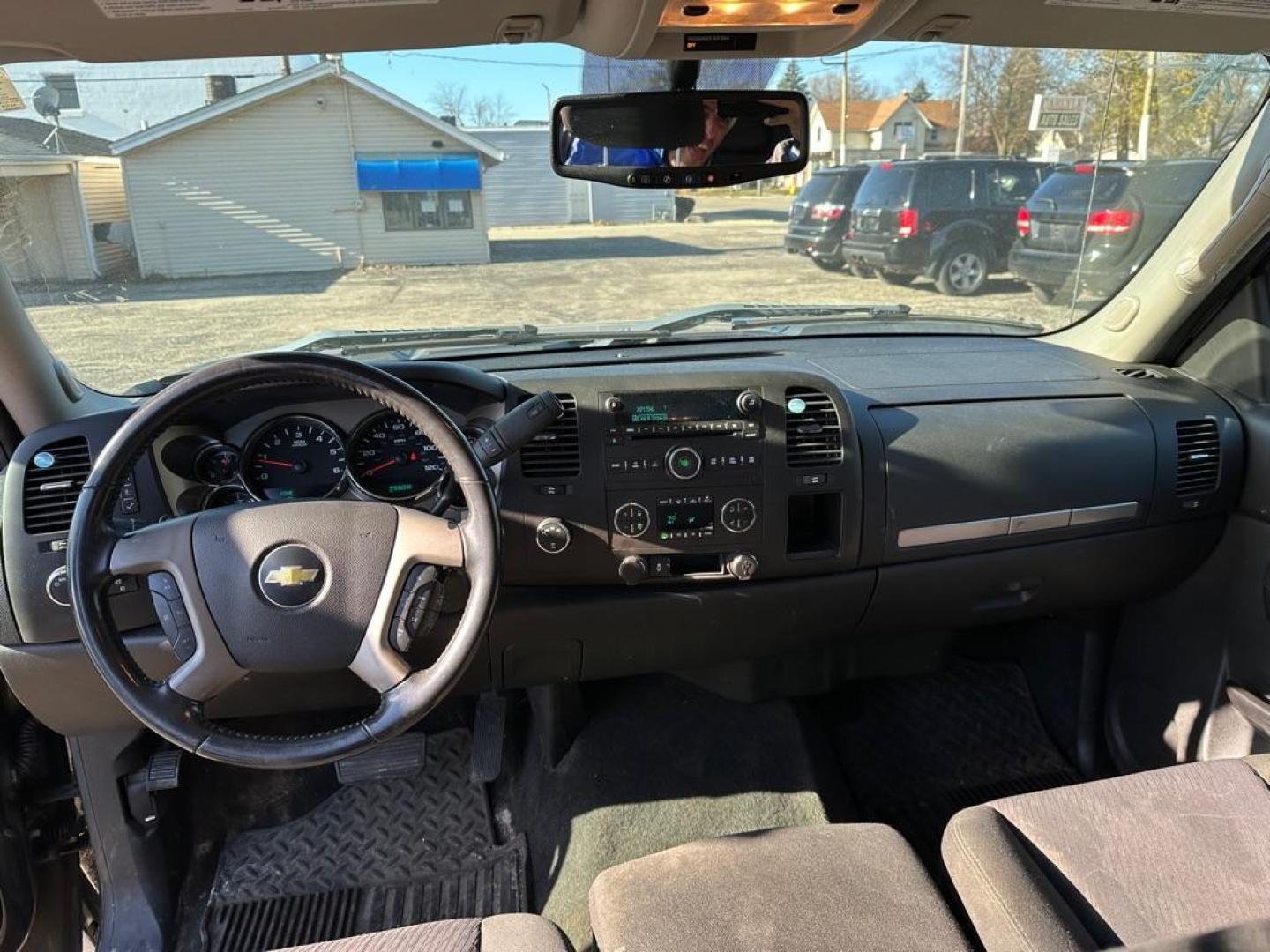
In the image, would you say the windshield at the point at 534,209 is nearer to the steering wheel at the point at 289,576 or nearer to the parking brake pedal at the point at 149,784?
the steering wheel at the point at 289,576

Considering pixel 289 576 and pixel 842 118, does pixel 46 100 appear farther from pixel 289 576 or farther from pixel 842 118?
pixel 842 118

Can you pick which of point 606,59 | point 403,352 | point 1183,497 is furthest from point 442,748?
point 1183,497

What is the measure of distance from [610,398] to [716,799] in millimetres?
1383

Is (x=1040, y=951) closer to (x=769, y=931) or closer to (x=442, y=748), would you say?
(x=769, y=931)

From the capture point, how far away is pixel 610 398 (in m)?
2.37

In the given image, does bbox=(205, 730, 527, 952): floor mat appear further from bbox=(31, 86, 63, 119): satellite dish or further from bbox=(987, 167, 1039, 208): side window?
bbox=(987, 167, 1039, 208): side window

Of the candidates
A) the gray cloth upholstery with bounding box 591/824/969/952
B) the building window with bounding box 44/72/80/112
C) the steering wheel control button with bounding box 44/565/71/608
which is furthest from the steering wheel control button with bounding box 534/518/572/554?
the building window with bounding box 44/72/80/112

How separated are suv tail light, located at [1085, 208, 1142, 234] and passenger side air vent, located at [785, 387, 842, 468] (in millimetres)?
1289

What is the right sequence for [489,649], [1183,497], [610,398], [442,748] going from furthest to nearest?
1. [442,748]
2. [1183,497]
3. [489,649]
4. [610,398]

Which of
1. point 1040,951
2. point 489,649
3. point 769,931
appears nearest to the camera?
point 1040,951

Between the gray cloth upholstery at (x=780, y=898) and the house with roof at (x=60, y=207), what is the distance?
6.49 ft

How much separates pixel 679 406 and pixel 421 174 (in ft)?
3.06

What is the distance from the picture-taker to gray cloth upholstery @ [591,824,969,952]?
73.6 inches

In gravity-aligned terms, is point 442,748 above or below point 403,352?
below
